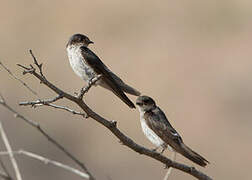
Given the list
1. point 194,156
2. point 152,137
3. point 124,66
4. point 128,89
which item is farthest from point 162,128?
point 124,66

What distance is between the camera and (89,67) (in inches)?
294

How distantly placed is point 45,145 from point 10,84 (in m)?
4.20

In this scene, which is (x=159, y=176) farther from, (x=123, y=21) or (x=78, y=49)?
(x=78, y=49)

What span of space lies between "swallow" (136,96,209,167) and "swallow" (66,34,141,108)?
2.00 ft

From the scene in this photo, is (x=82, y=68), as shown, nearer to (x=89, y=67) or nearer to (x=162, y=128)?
(x=89, y=67)

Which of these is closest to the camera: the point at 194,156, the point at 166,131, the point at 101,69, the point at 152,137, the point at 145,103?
the point at 194,156

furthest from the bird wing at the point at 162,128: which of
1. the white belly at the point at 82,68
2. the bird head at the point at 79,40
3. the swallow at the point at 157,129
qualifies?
the bird head at the point at 79,40

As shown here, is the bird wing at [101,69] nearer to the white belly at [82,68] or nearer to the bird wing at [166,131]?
the white belly at [82,68]

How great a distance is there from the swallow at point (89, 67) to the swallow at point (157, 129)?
2.00 feet

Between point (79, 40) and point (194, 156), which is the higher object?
point (79, 40)

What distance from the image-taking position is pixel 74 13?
29.5m

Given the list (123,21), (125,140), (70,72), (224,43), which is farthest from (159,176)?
(125,140)

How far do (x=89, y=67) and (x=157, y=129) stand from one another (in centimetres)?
85

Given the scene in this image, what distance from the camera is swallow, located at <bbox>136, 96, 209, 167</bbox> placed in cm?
719
